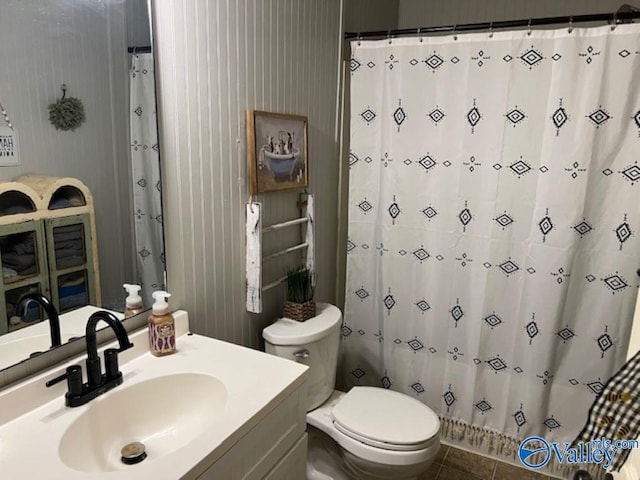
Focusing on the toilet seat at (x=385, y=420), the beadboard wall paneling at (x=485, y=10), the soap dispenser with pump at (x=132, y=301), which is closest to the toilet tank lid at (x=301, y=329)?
the toilet seat at (x=385, y=420)

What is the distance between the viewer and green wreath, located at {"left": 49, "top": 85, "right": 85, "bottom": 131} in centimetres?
113

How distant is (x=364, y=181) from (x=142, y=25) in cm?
123

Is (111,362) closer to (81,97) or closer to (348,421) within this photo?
(81,97)

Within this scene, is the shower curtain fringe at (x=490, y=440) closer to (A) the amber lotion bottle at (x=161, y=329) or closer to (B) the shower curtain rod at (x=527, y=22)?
(A) the amber lotion bottle at (x=161, y=329)

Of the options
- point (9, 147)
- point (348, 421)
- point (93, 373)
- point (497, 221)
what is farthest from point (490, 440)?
point (9, 147)

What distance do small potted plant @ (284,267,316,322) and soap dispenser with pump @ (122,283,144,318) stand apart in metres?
0.65

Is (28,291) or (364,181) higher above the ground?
(364,181)

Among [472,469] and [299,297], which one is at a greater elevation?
[299,297]

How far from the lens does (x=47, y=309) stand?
1119mm

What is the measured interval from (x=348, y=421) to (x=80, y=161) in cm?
127

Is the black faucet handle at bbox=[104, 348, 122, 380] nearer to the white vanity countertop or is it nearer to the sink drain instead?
the white vanity countertop

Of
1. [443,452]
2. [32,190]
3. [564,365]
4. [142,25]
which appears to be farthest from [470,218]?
[32,190]

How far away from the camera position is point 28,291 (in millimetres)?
1111

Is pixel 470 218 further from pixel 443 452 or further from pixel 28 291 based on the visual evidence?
pixel 28 291
